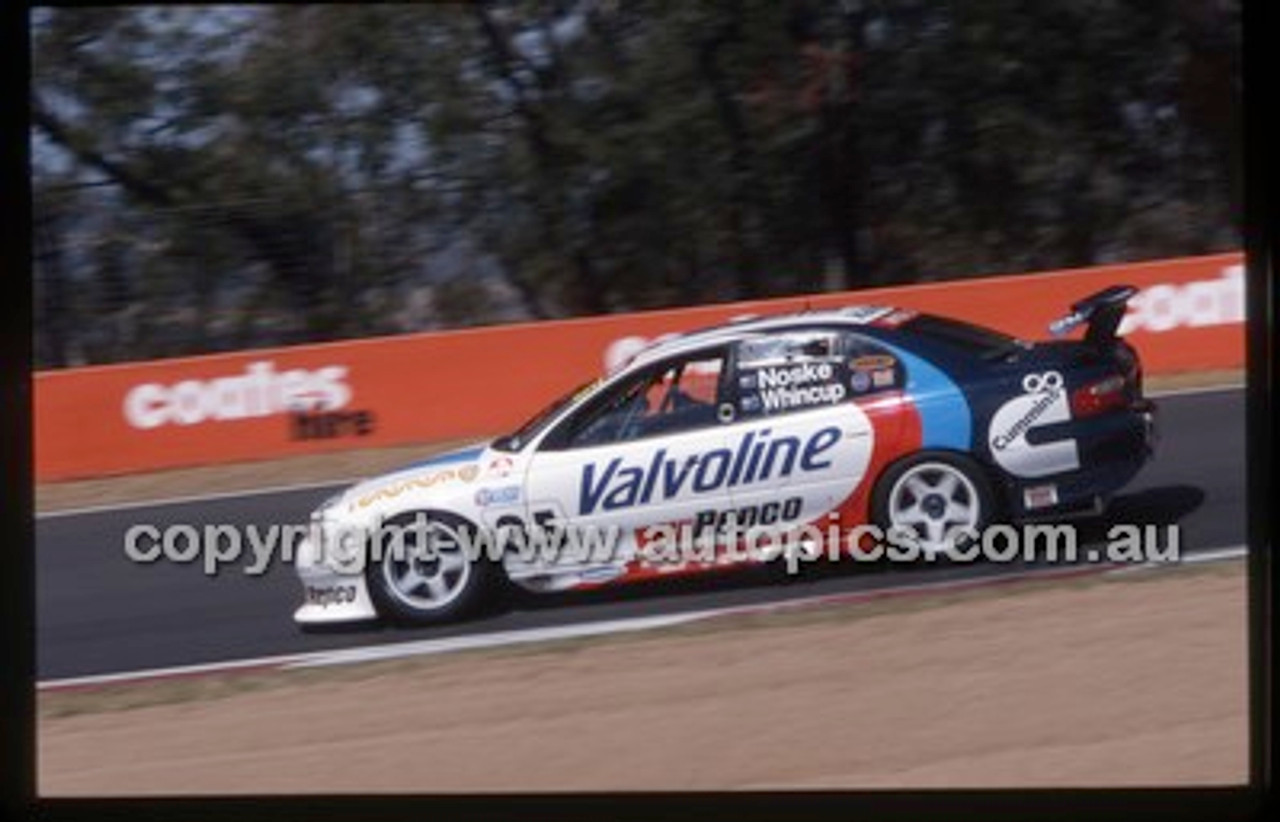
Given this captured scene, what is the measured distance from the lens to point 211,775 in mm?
8125

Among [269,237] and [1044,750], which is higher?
[269,237]

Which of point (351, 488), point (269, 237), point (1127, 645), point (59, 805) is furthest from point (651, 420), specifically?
point (269, 237)

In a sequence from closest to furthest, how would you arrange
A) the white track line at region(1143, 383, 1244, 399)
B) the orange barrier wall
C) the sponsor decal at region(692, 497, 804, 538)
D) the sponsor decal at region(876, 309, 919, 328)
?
the sponsor decal at region(692, 497, 804, 538), the sponsor decal at region(876, 309, 919, 328), the white track line at region(1143, 383, 1244, 399), the orange barrier wall

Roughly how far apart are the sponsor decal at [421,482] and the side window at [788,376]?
137 centimetres

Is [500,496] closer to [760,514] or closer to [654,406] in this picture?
[654,406]

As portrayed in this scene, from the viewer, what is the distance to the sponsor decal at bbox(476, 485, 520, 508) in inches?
392

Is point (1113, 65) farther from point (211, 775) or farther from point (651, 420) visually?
point (211, 775)

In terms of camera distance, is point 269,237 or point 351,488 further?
point 269,237

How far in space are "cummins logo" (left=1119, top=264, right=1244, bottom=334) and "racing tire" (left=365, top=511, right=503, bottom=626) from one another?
18.9 ft

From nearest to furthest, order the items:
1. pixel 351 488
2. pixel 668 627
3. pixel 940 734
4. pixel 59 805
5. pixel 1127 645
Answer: pixel 59 805 < pixel 940 734 < pixel 1127 645 < pixel 668 627 < pixel 351 488

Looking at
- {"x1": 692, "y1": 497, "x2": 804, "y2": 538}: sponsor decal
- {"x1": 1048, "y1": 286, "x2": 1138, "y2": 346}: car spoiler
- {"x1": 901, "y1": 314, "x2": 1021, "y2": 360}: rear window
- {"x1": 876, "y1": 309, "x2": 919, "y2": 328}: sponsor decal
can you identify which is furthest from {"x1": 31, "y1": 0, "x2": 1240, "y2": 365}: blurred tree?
{"x1": 692, "y1": 497, "x2": 804, "y2": 538}: sponsor decal

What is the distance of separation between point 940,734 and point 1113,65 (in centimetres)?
809

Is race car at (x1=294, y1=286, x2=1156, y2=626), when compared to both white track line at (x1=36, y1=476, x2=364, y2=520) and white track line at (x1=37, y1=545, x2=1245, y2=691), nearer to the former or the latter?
white track line at (x1=37, y1=545, x2=1245, y2=691)

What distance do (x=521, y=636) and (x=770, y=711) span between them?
1774 mm
